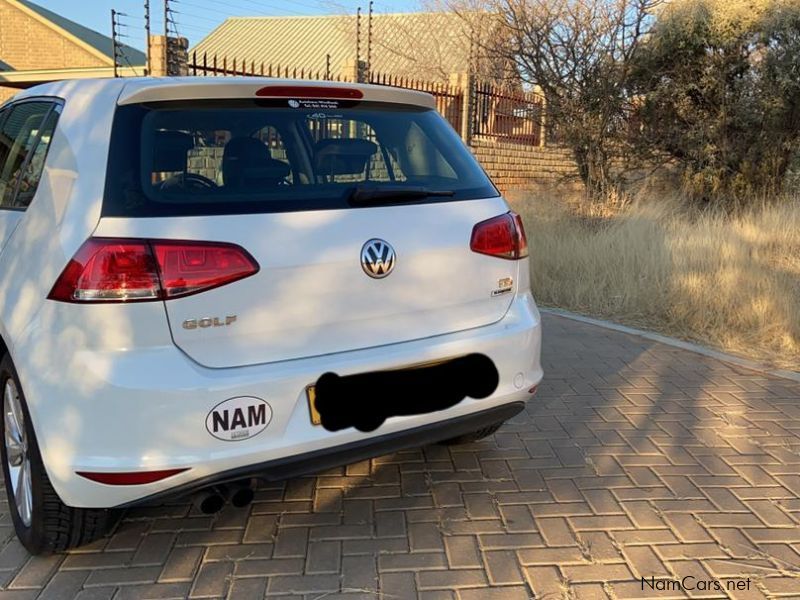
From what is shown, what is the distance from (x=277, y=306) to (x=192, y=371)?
34 centimetres

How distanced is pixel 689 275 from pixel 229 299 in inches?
226

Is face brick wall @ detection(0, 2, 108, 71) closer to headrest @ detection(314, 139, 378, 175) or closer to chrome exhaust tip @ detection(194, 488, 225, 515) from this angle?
headrest @ detection(314, 139, 378, 175)

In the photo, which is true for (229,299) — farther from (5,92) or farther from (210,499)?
(5,92)

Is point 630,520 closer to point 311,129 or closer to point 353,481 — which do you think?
point 353,481

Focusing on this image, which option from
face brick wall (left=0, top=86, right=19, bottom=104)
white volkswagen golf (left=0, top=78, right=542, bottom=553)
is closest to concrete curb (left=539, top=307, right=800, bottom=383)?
white volkswagen golf (left=0, top=78, right=542, bottom=553)

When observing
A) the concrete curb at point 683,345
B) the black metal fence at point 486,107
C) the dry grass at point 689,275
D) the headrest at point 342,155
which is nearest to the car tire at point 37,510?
the headrest at point 342,155

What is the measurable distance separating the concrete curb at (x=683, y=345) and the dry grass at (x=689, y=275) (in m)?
0.18

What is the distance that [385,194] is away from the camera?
2.61 m

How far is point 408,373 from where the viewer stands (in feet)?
8.43

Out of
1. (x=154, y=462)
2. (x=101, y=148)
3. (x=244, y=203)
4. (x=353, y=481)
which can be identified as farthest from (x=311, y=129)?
(x=353, y=481)

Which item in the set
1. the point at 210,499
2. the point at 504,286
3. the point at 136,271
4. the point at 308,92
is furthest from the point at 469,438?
the point at 136,271

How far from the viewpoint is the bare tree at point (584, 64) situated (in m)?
12.3

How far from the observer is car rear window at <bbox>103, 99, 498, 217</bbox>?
2.29m

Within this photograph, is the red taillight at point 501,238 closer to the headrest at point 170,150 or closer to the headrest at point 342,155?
the headrest at point 342,155
